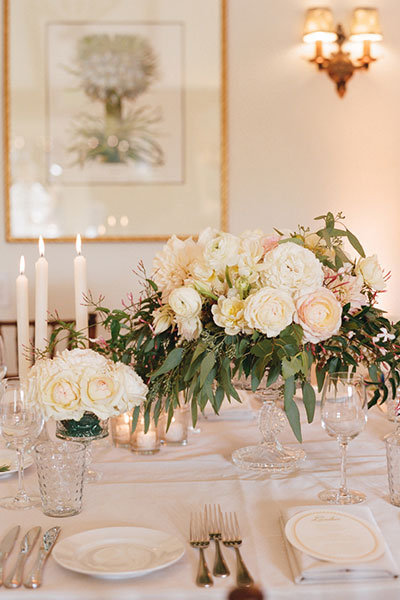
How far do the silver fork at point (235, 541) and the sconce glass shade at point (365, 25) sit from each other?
2.73 m

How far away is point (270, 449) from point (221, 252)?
49 centimetres

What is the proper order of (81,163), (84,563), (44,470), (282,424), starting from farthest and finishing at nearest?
1. (81,163)
2. (282,424)
3. (44,470)
4. (84,563)

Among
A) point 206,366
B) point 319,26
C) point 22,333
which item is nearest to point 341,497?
point 206,366

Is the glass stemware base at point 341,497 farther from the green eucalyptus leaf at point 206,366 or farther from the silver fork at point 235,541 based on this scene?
the green eucalyptus leaf at point 206,366

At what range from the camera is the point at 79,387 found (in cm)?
134

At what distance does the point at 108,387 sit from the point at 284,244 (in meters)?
0.42

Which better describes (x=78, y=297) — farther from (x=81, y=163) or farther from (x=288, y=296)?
(x=81, y=163)

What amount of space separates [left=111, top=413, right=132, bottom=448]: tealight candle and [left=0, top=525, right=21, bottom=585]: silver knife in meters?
0.52

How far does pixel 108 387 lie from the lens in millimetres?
1348

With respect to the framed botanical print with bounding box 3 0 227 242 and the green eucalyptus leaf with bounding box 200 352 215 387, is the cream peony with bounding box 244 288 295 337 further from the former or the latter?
the framed botanical print with bounding box 3 0 227 242

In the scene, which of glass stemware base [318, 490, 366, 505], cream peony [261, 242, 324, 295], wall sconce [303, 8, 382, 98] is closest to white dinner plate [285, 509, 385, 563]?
glass stemware base [318, 490, 366, 505]

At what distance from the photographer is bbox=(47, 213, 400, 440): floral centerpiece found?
4.41 feet

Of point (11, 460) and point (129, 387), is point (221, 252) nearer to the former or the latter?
point (129, 387)

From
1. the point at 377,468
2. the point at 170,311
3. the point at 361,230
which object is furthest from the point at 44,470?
the point at 361,230
